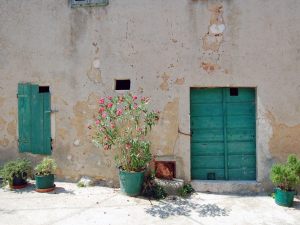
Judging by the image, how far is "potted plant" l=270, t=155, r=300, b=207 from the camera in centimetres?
535

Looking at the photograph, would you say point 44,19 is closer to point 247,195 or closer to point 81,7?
point 81,7

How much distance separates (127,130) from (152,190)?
1.22 m

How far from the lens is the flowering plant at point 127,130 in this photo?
227 inches

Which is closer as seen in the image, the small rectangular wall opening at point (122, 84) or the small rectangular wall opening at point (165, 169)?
the small rectangular wall opening at point (165, 169)

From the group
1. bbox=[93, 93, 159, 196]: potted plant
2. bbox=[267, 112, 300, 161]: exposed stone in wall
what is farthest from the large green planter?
bbox=[267, 112, 300, 161]: exposed stone in wall

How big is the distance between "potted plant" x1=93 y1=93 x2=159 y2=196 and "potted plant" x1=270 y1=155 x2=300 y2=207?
226cm

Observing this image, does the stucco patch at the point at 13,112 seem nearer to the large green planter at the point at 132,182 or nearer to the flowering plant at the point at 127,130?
the flowering plant at the point at 127,130

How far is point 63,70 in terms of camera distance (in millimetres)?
6559

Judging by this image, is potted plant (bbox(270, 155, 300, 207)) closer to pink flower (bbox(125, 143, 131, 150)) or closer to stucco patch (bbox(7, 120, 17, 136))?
pink flower (bbox(125, 143, 131, 150))

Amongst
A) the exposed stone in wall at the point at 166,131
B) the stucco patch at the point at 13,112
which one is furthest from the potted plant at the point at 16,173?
the exposed stone in wall at the point at 166,131

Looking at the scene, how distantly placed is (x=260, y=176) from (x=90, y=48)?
4.21m

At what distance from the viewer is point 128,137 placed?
5875mm

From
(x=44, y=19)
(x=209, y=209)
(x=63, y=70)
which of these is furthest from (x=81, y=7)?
(x=209, y=209)

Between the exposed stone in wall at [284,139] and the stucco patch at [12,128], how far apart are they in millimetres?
5214
